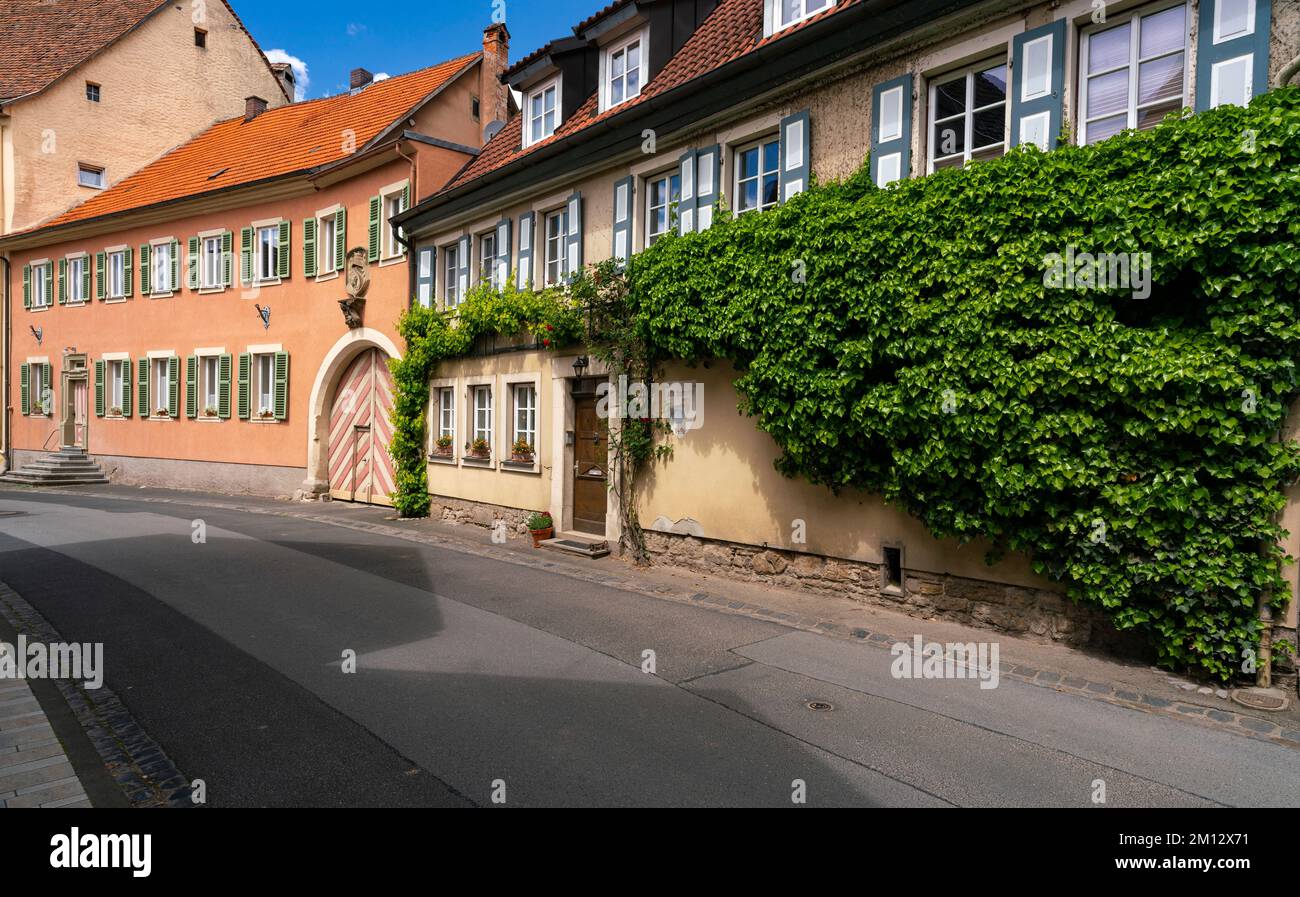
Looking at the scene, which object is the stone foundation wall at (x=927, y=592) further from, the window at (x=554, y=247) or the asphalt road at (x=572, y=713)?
the window at (x=554, y=247)

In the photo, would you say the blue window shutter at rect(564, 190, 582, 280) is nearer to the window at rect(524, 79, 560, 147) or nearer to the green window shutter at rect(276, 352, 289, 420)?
the window at rect(524, 79, 560, 147)

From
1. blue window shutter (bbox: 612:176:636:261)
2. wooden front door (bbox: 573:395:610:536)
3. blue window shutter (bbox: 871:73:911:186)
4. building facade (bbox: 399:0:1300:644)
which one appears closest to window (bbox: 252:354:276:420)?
building facade (bbox: 399:0:1300:644)

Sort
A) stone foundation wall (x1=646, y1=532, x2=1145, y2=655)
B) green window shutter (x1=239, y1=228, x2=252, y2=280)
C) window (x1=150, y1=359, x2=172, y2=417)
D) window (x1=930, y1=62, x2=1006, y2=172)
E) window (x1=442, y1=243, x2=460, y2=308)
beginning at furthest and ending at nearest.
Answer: window (x1=150, y1=359, x2=172, y2=417)
green window shutter (x1=239, y1=228, x2=252, y2=280)
window (x1=442, y1=243, x2=460, y2=308)
window (x1=930, y1=62, x2=1006, y2=172)
stone foundation wall (x1=646, y1=532, x2=1145, y2=655)

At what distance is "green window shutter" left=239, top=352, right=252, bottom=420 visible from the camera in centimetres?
1973

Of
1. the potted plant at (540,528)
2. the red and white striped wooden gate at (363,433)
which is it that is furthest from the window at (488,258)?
the potted plant at (540,528)

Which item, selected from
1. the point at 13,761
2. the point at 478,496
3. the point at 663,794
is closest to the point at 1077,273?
the point at 663,794

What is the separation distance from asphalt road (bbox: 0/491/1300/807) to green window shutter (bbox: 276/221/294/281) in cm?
1169

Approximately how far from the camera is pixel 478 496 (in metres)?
14.2

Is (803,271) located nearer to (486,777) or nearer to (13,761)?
(486,777)

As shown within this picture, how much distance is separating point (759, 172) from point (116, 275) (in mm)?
21849

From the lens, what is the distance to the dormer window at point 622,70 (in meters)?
12.2

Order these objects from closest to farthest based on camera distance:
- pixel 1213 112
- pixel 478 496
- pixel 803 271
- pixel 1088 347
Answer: pixel 1213 112 < pixel 1088 347 < pixel 803 271 < pixel 478 496

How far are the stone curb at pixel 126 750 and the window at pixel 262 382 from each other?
1517 cm

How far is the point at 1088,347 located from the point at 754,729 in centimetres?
405
